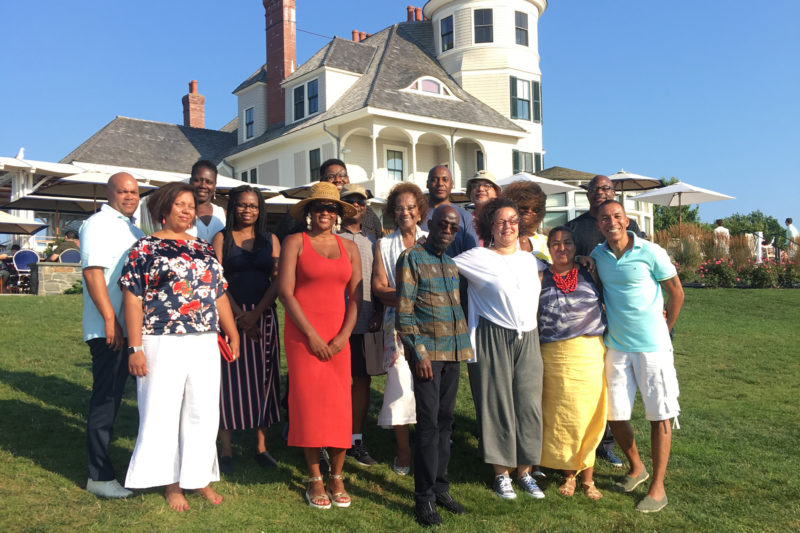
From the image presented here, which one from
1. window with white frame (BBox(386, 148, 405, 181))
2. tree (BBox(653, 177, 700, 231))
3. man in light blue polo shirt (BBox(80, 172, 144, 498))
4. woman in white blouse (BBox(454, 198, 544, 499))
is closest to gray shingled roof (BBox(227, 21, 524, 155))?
window with white frame (BBox(386, 148, 405, 181))

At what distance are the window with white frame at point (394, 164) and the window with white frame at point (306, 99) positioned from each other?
3.25 meters

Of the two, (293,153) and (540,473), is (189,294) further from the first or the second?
(293,153)

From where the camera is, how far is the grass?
14.3 ft

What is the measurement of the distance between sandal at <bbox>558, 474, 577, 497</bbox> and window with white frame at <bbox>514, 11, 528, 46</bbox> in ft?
81.0

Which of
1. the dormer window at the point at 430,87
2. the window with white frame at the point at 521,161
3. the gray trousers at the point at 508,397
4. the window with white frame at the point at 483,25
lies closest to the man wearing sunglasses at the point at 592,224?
the gray trousers at the point at 508,397

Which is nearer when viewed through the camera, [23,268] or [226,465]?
[226,465]

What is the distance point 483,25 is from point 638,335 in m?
23.9

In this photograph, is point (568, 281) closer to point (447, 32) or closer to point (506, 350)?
point (506, 350)

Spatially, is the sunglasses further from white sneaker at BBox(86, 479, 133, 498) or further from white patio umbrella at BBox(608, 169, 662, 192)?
white patio umbrella at BBox(608, 169, 662, 192)

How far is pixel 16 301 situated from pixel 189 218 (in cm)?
1045

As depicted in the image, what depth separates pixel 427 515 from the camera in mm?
4371

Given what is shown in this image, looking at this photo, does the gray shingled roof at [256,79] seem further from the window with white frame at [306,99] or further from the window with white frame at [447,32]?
the window with white frame at [447,32]

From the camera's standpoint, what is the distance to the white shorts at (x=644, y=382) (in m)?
4.79

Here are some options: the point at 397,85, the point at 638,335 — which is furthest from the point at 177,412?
the point at 397,85
